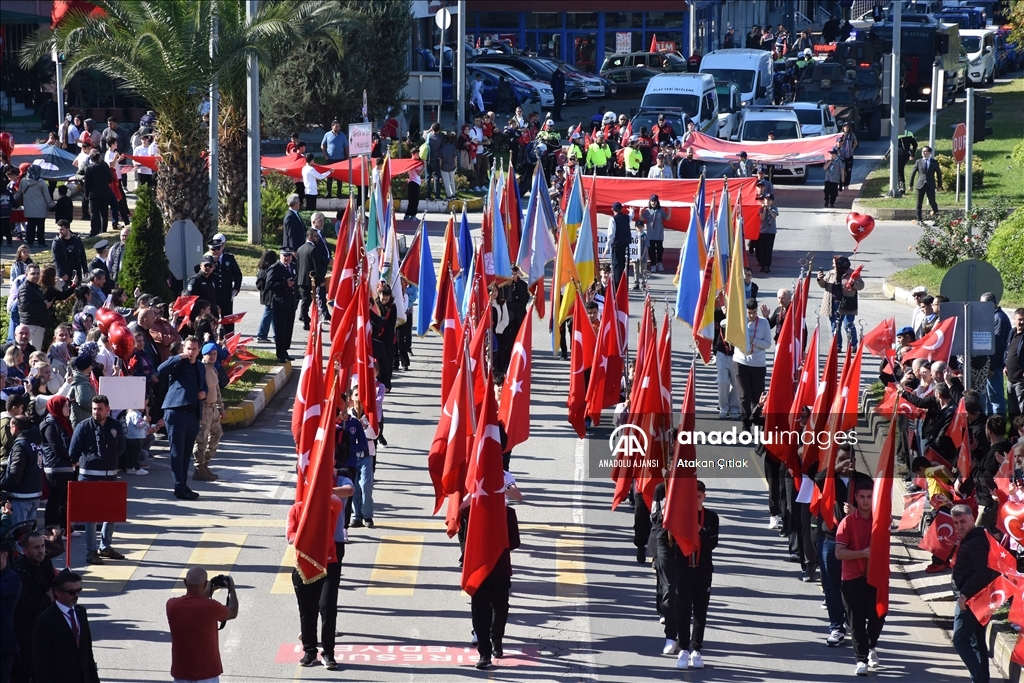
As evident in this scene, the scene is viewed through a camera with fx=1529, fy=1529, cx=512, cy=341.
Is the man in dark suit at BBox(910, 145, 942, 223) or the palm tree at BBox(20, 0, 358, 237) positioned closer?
the palm tree at BBox(20, 0, 358, 237)

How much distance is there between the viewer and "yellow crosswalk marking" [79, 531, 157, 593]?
1316 centimetres

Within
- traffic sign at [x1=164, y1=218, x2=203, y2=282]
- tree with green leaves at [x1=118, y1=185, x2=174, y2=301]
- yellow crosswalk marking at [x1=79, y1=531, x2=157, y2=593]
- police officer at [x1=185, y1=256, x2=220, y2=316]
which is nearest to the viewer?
yellow crosswalk marking at [x1=79, y1=531, x2=157, y2=593]

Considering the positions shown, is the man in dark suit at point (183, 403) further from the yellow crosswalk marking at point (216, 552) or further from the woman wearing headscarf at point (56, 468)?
the woman wearing headscarf at point (56, 468)

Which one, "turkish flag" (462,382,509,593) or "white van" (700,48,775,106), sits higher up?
"white van" (700,48,775,106)

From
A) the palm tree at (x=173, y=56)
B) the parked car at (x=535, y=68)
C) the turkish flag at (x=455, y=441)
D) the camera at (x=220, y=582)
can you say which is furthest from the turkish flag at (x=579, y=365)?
the parked car at (x=535, y=68)

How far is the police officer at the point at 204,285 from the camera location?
65.4 feet

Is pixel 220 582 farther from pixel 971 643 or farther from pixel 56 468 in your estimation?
pixel 971 643

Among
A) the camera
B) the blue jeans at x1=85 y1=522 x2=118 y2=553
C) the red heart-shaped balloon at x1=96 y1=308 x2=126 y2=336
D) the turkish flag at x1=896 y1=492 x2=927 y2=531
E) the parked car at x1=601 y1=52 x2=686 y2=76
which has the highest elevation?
the parked car at x1=601 y1=52 x2=686 y2=76

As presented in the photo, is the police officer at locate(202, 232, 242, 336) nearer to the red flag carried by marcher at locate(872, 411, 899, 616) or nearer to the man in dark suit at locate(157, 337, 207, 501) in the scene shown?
the man in dark suit at locate(157, 337, 207, 501)

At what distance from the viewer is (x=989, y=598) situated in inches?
437

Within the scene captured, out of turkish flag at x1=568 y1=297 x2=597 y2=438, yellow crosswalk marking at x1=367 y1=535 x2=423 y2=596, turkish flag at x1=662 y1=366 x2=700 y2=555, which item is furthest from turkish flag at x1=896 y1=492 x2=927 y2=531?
yellow crosswalk marking at x1=367 y1=535 x2=423 y2=596

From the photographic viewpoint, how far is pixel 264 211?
1173 inches

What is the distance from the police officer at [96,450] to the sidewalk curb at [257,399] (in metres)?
4.05

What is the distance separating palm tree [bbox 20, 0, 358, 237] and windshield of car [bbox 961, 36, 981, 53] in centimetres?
3744
